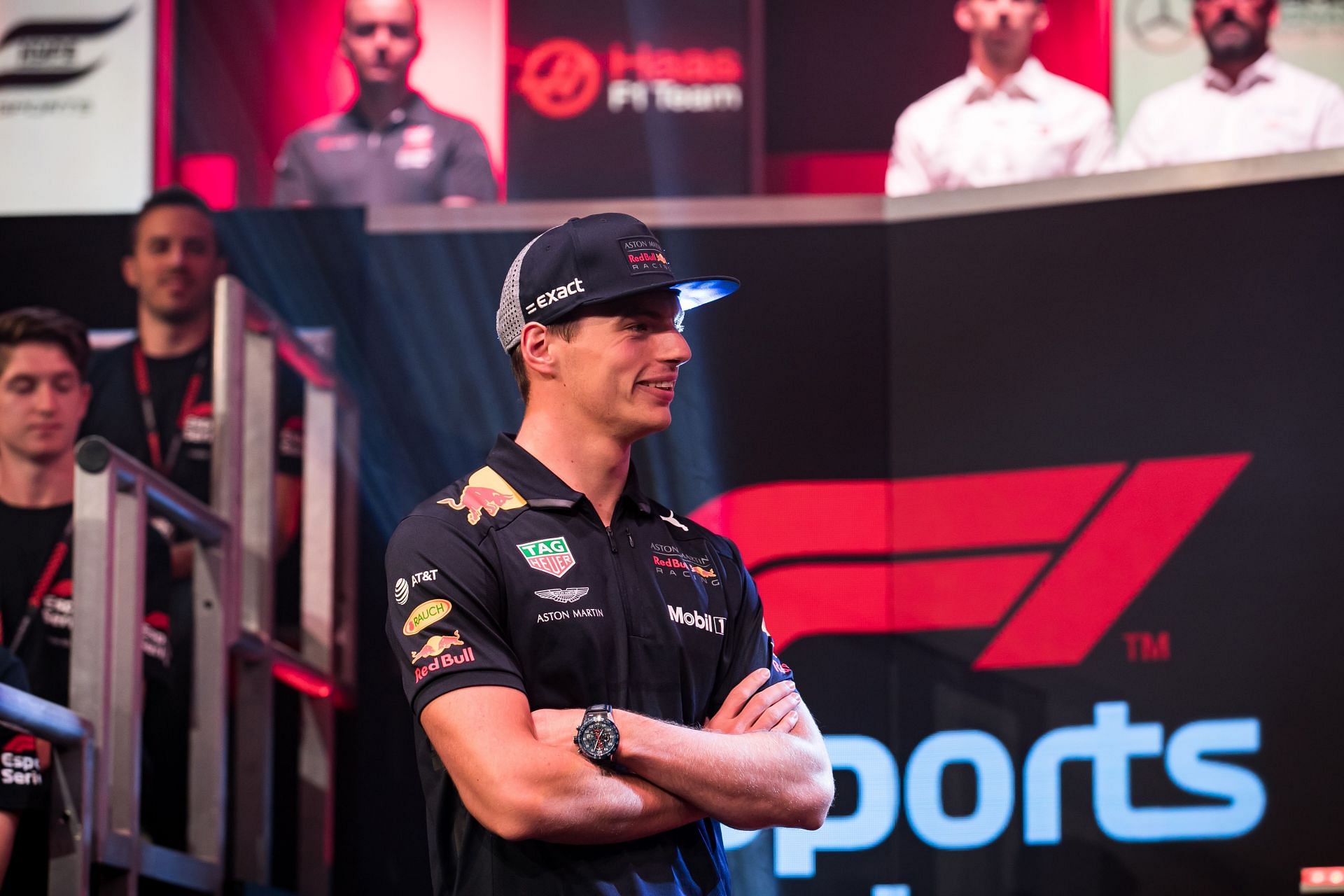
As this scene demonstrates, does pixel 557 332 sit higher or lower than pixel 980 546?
higher

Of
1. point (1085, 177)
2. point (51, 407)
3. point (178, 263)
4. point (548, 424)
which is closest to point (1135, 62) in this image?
point (1085, 177)

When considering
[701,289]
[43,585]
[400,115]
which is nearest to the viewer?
[701,289]

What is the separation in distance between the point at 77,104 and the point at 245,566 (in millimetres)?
2884

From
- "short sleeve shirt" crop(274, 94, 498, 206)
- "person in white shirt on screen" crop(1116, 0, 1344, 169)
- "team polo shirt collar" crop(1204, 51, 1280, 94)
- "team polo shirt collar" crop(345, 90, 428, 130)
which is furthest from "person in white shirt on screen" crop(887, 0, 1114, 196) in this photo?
"team polo shirt collar" crop(345, 90, 428, 130)

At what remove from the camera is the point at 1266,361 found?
4.25 meters

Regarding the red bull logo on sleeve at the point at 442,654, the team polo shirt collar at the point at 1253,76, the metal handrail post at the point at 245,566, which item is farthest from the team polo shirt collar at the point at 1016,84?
the red bull logo on sleeve at the point at 442,654

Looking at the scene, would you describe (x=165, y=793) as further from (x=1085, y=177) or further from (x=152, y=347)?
(x=1085, y=177)

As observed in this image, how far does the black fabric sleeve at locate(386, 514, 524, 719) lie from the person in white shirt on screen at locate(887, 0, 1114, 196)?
146 inches

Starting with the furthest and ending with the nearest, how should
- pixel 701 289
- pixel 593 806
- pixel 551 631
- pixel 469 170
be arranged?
1. pixel 469 170
2. pixel 701 289
3. pixel 551 631
4. pixel 593 806

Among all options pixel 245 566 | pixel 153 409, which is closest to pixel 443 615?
pixel 245 566

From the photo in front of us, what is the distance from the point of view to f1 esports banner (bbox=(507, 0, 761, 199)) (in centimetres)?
594

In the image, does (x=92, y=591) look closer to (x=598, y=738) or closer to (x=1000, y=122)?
(x=598, y=738)

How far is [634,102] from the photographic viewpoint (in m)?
6.04

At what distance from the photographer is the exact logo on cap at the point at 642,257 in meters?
2.15
